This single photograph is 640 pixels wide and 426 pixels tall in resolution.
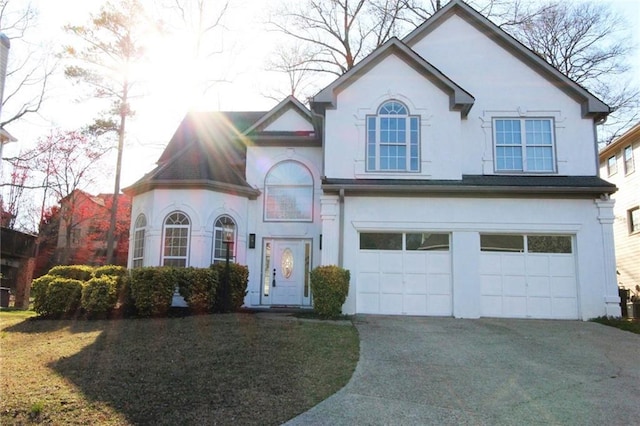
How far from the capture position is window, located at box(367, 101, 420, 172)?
13.4 m

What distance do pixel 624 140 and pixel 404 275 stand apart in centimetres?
1328

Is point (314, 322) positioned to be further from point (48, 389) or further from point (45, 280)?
point (45, 280)

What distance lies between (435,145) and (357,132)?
217cm

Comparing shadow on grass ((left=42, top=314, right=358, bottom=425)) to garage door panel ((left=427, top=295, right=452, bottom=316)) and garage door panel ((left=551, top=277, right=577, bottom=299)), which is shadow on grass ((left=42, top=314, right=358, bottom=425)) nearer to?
garage door panel ((left=427, top=295, right=452, bottom=316))

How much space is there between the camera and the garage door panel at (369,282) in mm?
12695

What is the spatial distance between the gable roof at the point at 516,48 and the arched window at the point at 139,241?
31.0 ft

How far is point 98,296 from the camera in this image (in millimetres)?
11344

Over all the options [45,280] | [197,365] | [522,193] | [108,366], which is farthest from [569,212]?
[45,280]

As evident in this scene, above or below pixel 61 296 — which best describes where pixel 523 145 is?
above

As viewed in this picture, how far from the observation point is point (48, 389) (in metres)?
5.67

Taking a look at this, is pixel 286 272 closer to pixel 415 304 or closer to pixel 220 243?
pixel 220 243

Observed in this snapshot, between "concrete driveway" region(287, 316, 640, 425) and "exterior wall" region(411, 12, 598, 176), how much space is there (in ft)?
16.8

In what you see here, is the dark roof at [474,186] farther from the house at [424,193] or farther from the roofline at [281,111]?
the roofline at [281,111]

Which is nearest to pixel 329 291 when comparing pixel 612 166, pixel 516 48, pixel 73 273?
pixel 73 273
